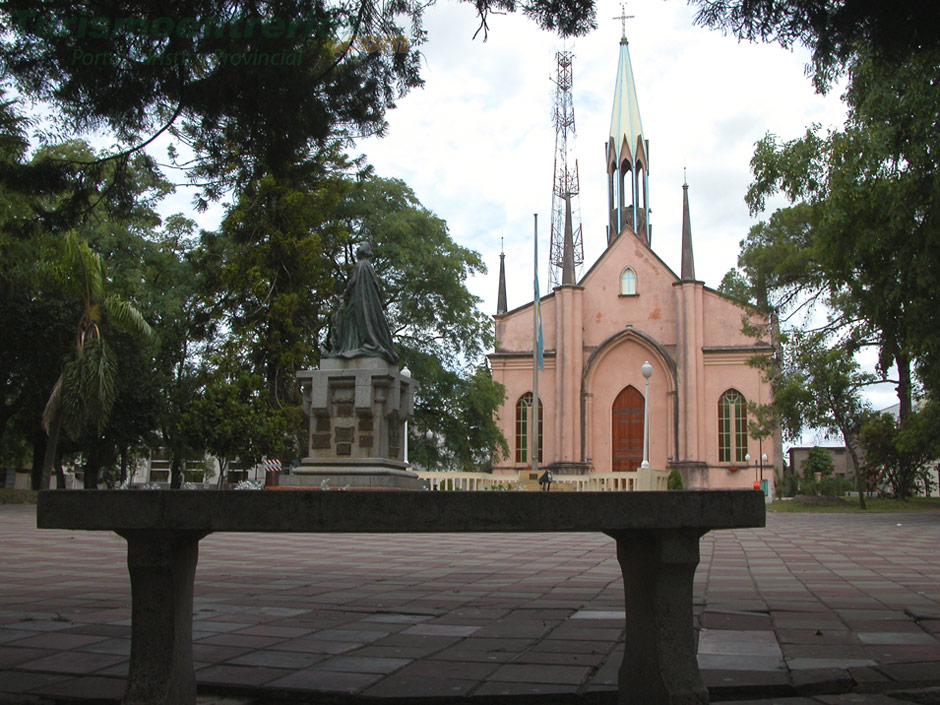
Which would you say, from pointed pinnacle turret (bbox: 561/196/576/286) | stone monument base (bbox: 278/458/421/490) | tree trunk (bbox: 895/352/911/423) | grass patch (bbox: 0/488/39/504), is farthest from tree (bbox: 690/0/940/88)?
pointed pinnacle turret (bbox: 561/196/576/286)

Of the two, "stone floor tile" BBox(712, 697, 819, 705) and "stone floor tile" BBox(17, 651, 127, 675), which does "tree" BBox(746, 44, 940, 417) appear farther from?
"stone floor tile" BBox(17, 651, 127, 675)

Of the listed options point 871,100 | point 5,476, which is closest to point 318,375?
point 871,100

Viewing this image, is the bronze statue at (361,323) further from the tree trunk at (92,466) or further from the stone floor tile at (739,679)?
the tree trunk at (92,466)

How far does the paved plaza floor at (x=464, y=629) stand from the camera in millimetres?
3225

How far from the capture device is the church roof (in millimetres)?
44781

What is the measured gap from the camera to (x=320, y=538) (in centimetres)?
1223

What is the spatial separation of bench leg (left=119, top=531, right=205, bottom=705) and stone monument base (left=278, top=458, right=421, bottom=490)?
8.66 metres

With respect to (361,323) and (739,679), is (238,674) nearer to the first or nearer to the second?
(739,679)

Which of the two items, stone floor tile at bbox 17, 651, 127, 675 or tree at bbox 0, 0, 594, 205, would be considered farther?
tree at bbox 0, 0, 594, 205

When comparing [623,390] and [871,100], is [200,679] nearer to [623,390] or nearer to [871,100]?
[871,100]

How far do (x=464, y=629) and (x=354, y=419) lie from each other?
802 centimetres

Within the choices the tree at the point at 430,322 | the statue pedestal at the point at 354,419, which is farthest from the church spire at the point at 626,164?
the statue pedestal at the point at 354,419

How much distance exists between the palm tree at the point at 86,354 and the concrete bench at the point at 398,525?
17.6 meters

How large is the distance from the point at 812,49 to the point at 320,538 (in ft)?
30.5
